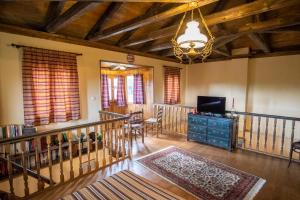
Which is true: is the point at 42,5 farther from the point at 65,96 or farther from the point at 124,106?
the point at 124,106

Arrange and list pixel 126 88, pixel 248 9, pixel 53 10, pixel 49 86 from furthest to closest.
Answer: pixel 126 88
pixel 49 86
pixel 53 10
pixel 248 9

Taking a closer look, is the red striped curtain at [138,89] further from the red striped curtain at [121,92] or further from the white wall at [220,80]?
the white wall at [220,80]

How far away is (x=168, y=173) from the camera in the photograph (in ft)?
9.74

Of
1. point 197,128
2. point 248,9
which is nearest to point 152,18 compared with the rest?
point 248,9

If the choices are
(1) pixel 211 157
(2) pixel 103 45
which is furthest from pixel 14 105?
(1) pixel 211 157

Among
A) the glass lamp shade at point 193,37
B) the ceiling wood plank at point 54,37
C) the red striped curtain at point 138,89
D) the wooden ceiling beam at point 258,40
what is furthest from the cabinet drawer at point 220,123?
the ceiling wood plank at point 54,37

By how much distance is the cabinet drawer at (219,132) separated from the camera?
398cm

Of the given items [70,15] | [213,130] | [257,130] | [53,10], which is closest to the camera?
[70,15]

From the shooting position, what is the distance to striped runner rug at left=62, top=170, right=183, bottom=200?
221 cm

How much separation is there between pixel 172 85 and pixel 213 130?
272 centimetres

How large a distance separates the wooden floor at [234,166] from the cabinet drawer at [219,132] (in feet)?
1.12

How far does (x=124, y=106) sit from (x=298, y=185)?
5.83 metres

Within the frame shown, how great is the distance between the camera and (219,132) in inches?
162

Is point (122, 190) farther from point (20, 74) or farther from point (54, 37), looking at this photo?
point (54, 37)
